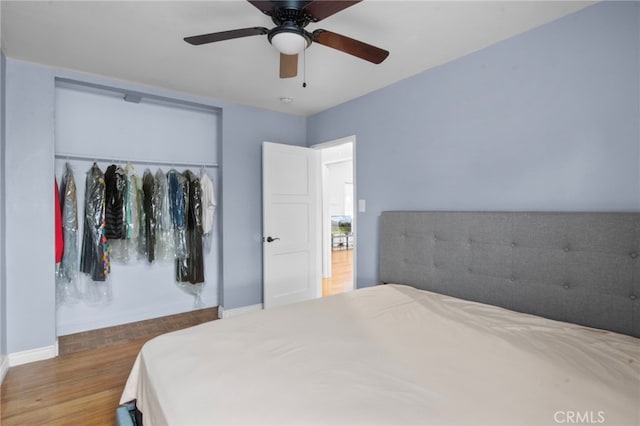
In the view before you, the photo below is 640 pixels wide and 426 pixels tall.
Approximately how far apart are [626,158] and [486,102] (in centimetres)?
88

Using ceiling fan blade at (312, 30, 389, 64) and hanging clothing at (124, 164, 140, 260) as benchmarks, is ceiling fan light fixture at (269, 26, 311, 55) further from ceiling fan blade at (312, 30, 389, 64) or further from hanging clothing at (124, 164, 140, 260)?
hanging clothing at (124, 164, 140, 260)

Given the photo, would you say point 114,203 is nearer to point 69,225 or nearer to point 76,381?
point 69,225

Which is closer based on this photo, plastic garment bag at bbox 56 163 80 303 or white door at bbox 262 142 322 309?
plastic garment bag at bbox 56 163 80 303

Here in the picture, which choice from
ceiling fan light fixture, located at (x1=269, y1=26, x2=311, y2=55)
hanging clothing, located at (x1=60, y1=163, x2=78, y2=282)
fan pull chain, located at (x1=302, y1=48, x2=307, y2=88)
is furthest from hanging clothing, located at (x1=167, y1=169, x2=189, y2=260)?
ceiling fan light fixture, located at (x1=269, y1=26, x2=311, y2=55)

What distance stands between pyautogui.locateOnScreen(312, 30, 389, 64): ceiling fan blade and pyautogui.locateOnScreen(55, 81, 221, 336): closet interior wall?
2.25m

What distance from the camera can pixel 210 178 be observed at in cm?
361

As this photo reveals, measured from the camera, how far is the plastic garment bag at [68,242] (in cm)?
277

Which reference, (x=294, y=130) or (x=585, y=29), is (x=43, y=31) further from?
(x=585, y=29)

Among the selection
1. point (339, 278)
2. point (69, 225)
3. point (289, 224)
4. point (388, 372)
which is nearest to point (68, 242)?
point (69, 225)

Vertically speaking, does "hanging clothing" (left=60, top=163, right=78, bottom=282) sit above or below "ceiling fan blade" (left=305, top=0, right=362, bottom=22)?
below

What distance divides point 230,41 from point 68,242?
7.42 feet

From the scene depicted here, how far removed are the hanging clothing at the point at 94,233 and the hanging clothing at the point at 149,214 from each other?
352 mm

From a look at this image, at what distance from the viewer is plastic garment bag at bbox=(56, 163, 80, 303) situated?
277 cm

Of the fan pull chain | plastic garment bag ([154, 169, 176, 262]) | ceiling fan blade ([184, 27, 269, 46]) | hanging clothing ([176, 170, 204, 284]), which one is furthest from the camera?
hanging clothing ([176, 170, 204, 284])
